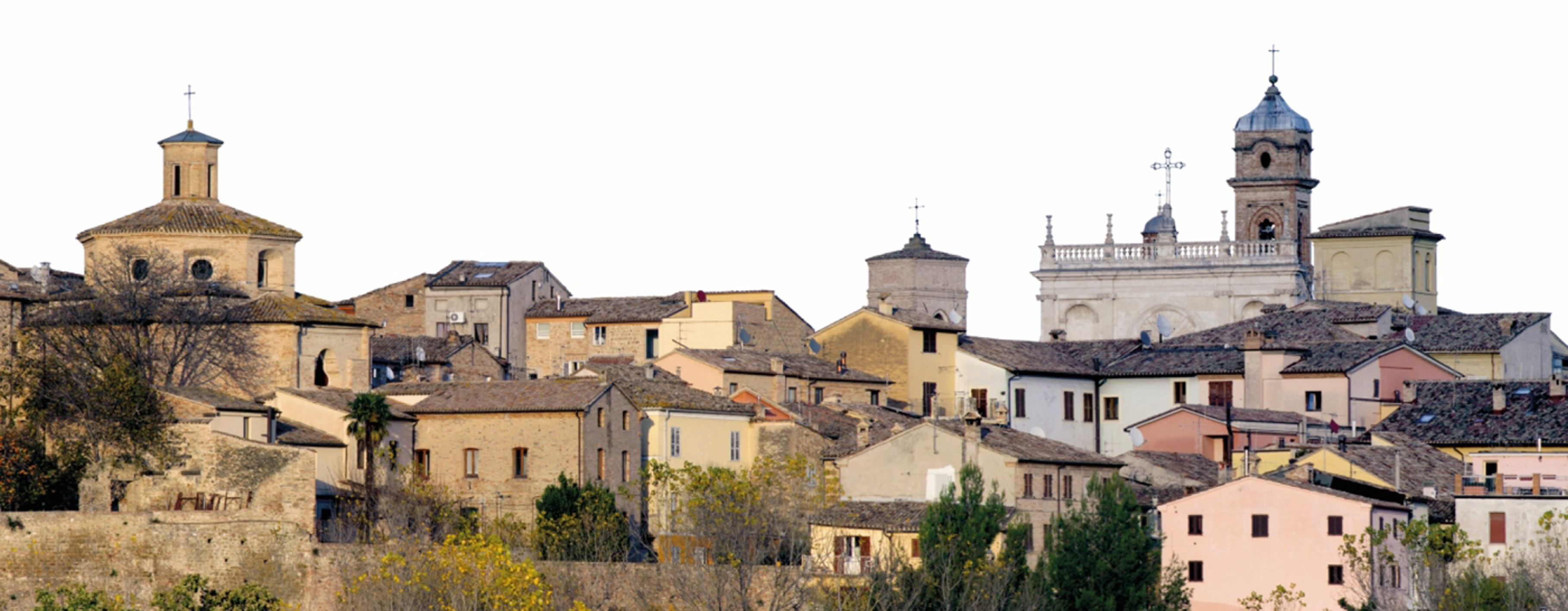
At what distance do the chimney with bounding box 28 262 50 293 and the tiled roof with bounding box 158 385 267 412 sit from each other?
10.3 m

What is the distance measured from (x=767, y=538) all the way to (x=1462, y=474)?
47.4 ft

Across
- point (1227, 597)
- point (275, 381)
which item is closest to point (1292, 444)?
point (1227, 597)

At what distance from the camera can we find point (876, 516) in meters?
62.6

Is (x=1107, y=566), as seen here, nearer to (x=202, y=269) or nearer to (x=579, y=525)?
(x=579, y=525)

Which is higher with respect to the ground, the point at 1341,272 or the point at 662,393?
the point at 1341,272

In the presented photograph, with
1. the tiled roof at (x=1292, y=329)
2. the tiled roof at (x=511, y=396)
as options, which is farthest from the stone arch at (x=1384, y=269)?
the tiled roof at (x=511, y=396)

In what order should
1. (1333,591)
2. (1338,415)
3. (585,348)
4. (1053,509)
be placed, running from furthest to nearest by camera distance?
1. (585,348)
2. (1338,415)
3. (1053,509)
4. (1333,591)

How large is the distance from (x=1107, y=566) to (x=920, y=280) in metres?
47.8

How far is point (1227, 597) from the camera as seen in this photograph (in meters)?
61.8

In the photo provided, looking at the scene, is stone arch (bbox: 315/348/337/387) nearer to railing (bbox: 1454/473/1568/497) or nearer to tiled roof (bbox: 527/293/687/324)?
tiled roof (bbox: 527/293/687/324)

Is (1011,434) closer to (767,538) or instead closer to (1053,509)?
(1053,509)

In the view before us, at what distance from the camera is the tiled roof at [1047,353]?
3125 inches

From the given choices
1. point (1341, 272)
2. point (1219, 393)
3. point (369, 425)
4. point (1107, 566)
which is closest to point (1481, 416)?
point (1219, 393)

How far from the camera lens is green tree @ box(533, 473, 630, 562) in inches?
2408
